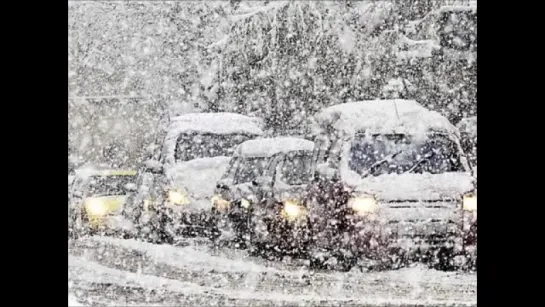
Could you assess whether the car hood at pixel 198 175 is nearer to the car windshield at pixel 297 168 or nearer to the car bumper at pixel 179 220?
the car bumper at pixel 179 220

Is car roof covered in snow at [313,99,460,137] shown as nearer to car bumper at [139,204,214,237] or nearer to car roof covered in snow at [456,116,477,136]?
car roof covered in snow at [456,116,477,136]

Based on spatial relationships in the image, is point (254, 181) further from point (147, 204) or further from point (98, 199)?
point (98, 199)

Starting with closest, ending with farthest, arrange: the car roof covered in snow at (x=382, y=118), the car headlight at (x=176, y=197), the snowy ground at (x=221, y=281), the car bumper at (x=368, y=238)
→ the car bumper at (x=368, y=238) < the snowy ground at (x=221, y=281) < the car roof covered in snow at (x=382, y=118) < the car headlight at (x=176, y=197)

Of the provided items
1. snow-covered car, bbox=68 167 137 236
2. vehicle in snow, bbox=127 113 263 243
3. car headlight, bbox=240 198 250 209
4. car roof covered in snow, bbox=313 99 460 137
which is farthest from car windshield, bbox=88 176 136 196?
car roof covered in snow, bbox=313 99 460 137

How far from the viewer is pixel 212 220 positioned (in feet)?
13.6

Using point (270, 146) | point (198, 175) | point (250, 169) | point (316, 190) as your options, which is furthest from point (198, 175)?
point (316, 190)

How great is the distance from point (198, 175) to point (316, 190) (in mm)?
693

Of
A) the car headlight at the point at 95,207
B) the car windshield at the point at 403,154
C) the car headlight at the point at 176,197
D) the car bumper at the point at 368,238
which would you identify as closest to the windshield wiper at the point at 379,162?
the car windshield at the point at 403,154

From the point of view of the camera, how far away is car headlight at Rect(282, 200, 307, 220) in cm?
404

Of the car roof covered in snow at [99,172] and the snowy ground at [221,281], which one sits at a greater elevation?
the car roof covered in snow at [99,172]

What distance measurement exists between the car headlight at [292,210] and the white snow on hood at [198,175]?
417 millimetres

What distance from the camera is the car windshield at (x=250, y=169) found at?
414 cm

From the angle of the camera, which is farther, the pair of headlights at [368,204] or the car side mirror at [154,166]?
the car side mirror at [154,166]
